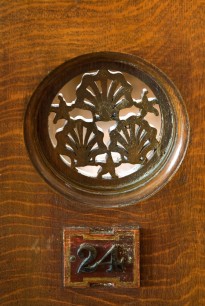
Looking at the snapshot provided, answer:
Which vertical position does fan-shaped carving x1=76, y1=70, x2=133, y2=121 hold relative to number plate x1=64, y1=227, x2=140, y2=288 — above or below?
above

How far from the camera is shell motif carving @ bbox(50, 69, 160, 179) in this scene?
959 mm

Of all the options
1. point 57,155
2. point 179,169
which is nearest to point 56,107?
point 57,155

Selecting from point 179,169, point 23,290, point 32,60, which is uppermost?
point 32,60

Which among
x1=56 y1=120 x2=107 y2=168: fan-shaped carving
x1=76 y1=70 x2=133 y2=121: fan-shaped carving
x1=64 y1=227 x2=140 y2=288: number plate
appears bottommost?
x1=64 y1=227 x2=140 y2=288: number plate

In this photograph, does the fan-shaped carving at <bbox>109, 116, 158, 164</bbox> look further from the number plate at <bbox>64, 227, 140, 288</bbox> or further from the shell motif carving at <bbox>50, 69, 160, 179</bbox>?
the number plate at <bbox>64, 227, 140, 288</bbox>

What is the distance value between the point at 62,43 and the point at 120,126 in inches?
6.0

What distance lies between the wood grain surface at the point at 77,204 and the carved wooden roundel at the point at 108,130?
17 millimetres

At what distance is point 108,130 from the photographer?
3.22 ft

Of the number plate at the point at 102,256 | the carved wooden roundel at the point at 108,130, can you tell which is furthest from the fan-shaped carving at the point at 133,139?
the number plate at the point at 102,256

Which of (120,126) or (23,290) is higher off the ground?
(120,126)

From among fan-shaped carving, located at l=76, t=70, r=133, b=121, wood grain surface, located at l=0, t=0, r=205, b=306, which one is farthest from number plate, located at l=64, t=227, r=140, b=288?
fan-shaped carving, located at l=76, t=70, r=133, b=121

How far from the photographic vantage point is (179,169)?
95 cm

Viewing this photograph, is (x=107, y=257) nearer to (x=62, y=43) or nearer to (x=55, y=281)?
(x=55, y=281)

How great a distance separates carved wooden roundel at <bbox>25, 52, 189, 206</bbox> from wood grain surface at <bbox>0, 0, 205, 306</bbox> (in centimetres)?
2
